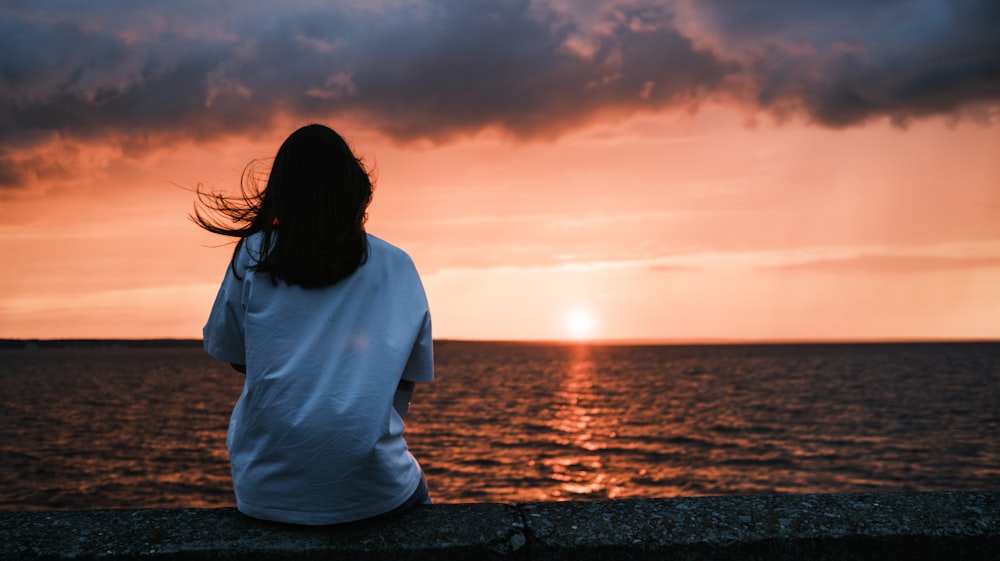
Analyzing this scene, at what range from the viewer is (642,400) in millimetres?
40344

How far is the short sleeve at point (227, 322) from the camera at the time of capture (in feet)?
7.02

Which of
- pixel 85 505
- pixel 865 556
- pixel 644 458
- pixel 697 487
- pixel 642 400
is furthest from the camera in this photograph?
pixel 642 400

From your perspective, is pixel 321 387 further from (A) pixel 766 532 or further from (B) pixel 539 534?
(A) pixel 766 532

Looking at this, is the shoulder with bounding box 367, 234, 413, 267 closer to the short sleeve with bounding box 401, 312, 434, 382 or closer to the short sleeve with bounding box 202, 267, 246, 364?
the short sleeve with bounding box 401, 312, 434, 382

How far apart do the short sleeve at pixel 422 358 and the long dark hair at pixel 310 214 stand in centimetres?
31

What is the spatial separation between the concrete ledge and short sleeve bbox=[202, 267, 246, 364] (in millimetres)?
554

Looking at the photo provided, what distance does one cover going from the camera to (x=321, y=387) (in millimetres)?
1941

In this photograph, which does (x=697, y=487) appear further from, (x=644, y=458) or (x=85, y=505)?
(x=85, y=505)

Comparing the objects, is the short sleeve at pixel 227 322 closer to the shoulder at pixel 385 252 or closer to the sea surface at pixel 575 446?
the shoulder at pixel 385 252

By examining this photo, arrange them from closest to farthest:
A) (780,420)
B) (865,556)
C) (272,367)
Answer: (272,367)
(865,556)
(780,420)

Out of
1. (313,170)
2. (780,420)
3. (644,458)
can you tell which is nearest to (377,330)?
(313,170)

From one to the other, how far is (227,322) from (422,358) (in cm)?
64

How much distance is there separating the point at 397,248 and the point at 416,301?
209 millimetres

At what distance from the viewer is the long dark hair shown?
6.70ft
